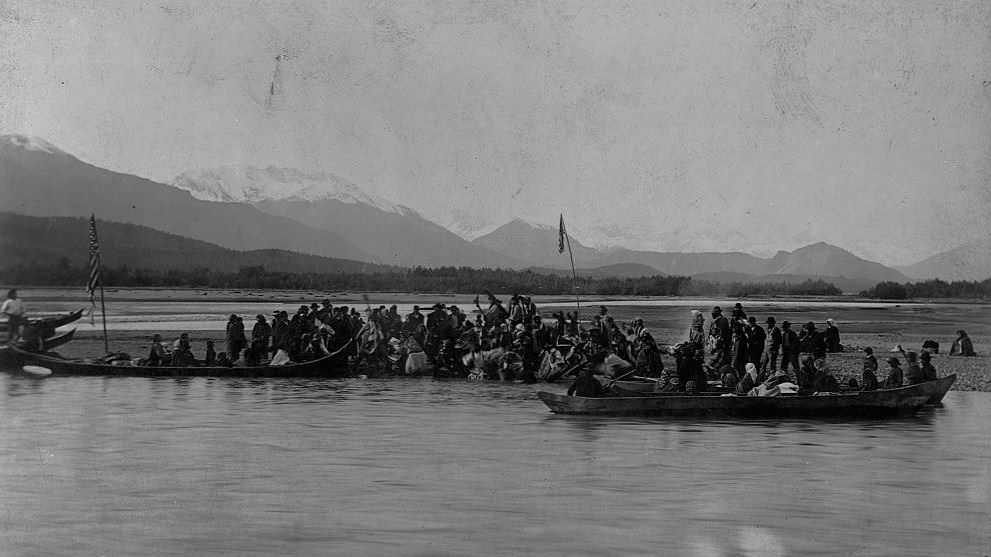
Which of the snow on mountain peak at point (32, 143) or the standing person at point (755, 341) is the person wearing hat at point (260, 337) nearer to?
the standing person at point (755, 341)

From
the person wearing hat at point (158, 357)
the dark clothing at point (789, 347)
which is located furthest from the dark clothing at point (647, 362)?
the person wearing hat at point (158, 357)

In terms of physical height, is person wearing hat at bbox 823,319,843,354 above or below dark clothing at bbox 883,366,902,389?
above

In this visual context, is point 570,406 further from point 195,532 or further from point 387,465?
point 195,532

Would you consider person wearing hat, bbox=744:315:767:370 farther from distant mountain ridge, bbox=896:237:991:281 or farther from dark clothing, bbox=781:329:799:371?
distant mountain ridge, bbox=896:237:991:281

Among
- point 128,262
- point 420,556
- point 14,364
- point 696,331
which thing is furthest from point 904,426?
point 128,262

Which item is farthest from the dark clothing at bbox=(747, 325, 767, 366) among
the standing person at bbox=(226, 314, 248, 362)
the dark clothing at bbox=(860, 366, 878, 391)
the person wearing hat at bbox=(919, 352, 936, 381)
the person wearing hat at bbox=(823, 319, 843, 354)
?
the standing person at bbox=(226, 314, 248, 362)
